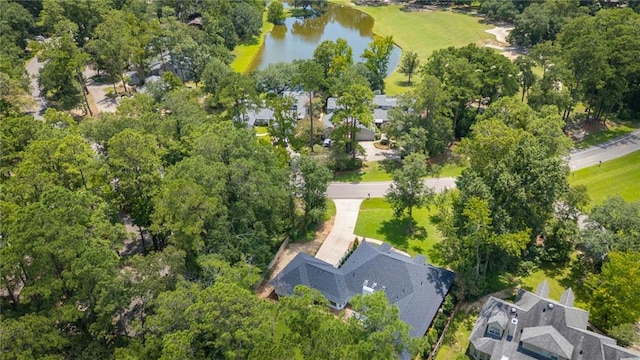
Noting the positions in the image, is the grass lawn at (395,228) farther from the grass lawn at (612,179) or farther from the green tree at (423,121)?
the grass lawn at (612,179)

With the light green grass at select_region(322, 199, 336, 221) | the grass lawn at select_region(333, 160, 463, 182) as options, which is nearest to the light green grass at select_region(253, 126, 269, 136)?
the grass lawn at select_region(333, 160, 463, 182)

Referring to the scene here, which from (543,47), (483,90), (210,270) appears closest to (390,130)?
(483,90)

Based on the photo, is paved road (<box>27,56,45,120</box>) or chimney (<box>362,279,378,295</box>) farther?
paved road (<box>27,56,45,120</box>)

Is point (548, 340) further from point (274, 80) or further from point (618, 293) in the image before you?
point (274, 80)

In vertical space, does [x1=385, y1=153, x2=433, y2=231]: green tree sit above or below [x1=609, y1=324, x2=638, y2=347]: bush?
above

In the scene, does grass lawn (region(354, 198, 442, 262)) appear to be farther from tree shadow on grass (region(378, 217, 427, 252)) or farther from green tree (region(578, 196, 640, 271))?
green tree (region(578, 196, 640, 271))

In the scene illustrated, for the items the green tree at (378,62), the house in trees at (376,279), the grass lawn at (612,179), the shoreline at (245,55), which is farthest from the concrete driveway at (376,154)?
the shoreline at (245,55)
